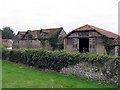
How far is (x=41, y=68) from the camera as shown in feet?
81.5

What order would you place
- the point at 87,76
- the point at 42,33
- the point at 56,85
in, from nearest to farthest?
the point at 56,85 < the point at 87,76 < the point at 42,33

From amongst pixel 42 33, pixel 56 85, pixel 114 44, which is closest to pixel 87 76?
pixel 56 85

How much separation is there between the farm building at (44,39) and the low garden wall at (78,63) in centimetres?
2411

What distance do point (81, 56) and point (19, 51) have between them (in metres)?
11.1

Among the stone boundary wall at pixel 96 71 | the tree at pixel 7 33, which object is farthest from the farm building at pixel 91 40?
the tree at pixel 7 33

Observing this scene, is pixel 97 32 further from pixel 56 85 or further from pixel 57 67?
pixel 56 85

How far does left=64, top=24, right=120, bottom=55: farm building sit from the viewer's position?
134 feet

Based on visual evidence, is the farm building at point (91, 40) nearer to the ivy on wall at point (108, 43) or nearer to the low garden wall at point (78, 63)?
the ivy on wall at point (108, 43)

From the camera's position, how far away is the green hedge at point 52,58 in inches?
785

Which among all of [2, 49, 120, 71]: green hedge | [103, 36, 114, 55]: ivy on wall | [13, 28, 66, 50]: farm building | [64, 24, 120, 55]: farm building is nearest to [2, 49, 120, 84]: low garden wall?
[2, 49, 120, 71]: green hedge

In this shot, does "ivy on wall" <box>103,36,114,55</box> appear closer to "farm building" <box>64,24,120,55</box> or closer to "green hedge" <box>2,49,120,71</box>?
"farm building" <box>64,24,120,55</box>

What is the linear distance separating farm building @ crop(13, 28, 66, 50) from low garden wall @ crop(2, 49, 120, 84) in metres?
24.1

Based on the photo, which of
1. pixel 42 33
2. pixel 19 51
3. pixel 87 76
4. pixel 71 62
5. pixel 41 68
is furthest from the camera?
pixel 42 33

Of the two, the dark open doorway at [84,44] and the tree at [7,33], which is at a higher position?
the tree at [7,33]
